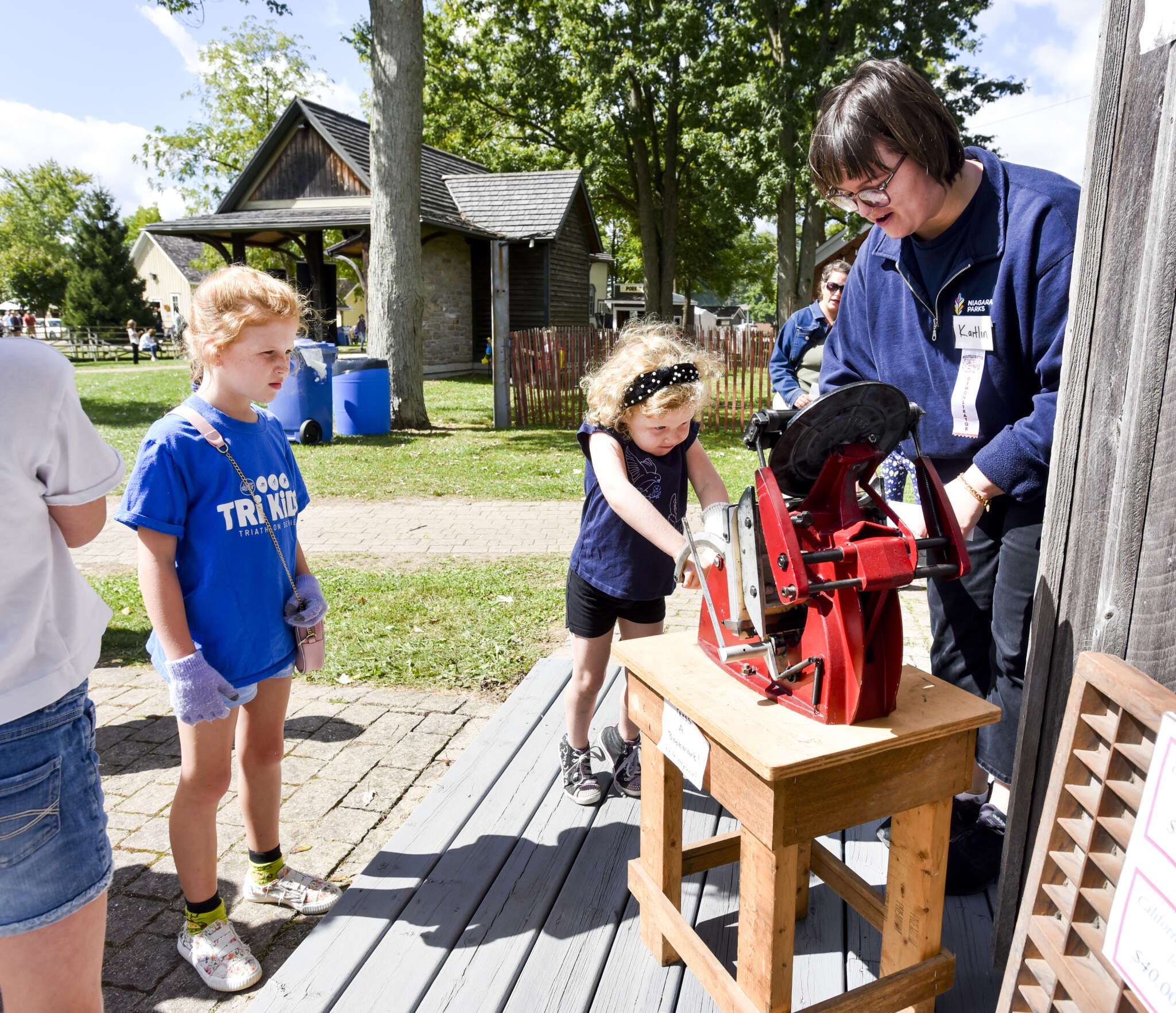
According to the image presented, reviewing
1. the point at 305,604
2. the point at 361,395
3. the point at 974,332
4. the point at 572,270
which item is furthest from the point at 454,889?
the point at 572,270

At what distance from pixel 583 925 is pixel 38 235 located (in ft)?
222

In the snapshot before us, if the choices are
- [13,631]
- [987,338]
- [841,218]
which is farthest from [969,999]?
[841,218]

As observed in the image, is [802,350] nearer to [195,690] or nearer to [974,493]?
[974,493]

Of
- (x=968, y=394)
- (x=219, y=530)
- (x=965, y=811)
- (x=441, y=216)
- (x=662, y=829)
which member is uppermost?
(x=441, y=216)

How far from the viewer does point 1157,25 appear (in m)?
1.35

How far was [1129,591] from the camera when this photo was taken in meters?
1.44

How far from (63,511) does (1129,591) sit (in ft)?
6.09

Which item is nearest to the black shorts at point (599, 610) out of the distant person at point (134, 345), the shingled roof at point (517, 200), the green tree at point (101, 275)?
the shingled roof at point (517, 200)

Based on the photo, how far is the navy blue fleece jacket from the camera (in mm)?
1856

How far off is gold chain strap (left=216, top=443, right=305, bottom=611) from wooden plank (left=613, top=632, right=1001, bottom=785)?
958 mm

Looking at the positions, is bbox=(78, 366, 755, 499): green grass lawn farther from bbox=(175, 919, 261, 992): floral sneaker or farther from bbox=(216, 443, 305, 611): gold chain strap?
bbox=(175, 919, 261, 992): floral sneaker

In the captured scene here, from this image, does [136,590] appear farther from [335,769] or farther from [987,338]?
[987,338]

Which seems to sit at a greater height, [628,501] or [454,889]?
[628,501]

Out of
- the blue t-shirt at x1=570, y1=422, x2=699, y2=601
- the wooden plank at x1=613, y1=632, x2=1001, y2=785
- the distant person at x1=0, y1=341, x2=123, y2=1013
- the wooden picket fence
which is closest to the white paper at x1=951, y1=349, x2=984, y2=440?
the wooden plank at x1=613, y1=632, x2=1001, y2=785
